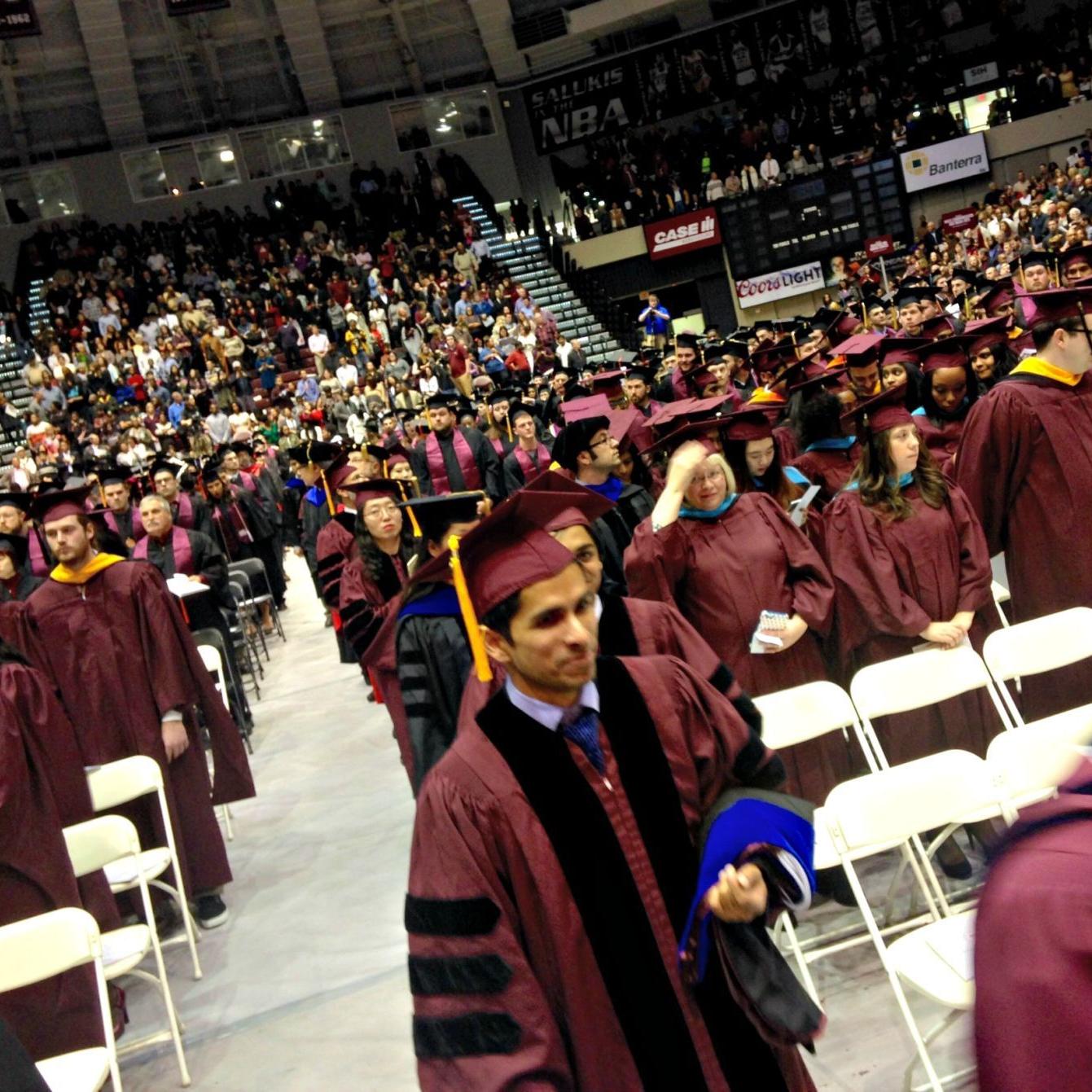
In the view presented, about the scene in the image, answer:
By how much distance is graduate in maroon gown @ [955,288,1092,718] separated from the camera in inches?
197

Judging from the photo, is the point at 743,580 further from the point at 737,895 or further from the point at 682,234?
the point at 682,234

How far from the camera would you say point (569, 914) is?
2.00 meters

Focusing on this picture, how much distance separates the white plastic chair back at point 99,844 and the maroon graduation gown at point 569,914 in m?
2.95

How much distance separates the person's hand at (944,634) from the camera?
15.0 ft

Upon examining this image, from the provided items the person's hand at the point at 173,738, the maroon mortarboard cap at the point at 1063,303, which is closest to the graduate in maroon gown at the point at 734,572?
the maroon mortarboard cap at the point at 1063,303

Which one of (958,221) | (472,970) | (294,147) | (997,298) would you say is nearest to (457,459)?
(997,298)

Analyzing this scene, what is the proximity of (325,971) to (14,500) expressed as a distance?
4.00m

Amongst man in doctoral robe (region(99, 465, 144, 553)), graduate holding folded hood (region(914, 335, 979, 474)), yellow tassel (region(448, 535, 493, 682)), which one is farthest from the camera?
man in doctoral robe (region(99, 465, 144, 553))

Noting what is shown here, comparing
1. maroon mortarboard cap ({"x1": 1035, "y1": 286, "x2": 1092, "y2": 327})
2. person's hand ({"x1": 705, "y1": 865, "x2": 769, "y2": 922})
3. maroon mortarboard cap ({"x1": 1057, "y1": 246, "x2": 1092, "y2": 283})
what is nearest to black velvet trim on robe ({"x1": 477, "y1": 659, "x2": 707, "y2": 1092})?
person's hand ({"x1": 705, "y1": 865, "x2": 769, "y2": 922})

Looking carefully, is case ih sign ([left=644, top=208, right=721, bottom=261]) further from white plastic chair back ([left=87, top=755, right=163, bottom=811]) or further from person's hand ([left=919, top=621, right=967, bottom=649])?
white plastic chair back ([left=87, top=755, right=163, bottom=811])

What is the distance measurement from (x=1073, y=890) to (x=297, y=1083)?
382 cm

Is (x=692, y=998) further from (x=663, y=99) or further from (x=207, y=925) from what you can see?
(x=663, y=99)

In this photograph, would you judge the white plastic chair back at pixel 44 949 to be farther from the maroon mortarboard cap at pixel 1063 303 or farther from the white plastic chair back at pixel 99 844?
the maroon mortarboard cap at pixel 1063 303

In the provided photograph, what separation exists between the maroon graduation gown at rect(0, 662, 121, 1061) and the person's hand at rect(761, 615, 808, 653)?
275 cm
